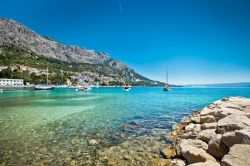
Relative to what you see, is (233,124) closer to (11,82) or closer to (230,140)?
(230,140)

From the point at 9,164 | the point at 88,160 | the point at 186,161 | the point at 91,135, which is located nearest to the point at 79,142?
the point at 91,135

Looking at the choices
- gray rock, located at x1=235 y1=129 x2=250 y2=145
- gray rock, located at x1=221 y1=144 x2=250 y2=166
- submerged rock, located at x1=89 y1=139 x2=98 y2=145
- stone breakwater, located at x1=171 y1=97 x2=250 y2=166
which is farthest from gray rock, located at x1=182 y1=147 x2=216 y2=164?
submerged rock, located at x1=89 y1=139 x2=98 y2=145

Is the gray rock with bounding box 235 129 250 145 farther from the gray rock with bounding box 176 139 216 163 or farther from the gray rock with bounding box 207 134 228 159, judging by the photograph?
the gray rock with bounding box 176 139 216 163

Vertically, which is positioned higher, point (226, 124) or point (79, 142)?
point (226, 124)

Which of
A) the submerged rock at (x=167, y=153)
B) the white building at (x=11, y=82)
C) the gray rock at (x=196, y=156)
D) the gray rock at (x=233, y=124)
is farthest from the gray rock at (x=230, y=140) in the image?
the white building at (x=11, y=82)

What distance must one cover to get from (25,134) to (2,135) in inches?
62.8

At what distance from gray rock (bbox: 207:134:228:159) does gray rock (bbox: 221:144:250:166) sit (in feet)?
4.73

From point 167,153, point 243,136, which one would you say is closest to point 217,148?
point 243,136

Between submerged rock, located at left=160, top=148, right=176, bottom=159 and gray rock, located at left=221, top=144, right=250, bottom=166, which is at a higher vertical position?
gray rock, located at left=221, top=144, right=250, bottom=166

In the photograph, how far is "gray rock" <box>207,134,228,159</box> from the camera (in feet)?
24.6

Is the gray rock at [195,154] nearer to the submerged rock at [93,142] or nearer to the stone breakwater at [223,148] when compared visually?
the stone breakwater at [223,148]

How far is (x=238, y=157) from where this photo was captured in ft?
18.8

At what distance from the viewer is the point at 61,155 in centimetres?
1041

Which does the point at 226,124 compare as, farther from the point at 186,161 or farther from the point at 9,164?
the point at 9,164
